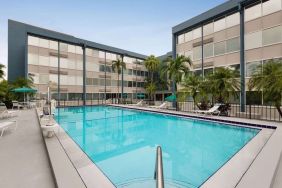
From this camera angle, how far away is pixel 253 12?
55.4 feet

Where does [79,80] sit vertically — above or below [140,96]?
above

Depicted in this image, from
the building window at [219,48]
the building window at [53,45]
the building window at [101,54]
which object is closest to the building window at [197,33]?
the building window at [219,48]

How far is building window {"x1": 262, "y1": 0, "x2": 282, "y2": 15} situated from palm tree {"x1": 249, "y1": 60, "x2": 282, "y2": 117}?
23.1 feet

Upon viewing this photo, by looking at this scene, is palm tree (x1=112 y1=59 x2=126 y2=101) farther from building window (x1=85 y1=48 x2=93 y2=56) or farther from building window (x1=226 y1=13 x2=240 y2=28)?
building window (x1=226 y1=13 x2=240 y2=28)

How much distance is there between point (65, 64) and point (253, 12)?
26.5 m

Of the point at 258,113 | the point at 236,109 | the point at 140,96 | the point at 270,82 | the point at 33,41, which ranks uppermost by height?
the point at 33,41

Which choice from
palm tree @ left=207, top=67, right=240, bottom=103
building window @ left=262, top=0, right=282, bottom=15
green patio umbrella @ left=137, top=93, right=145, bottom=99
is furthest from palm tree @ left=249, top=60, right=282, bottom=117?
green patio umbrella @ left=137, top=93, right=145, bottom=99

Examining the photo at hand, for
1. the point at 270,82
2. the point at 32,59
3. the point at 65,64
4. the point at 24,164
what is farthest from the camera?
the point at 65,64

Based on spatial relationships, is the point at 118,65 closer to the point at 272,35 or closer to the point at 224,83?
the point at 224,83

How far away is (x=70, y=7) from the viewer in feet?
50.3

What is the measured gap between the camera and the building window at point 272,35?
49.5ft

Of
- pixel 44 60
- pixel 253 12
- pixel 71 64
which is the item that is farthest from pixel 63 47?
pixel 253 12

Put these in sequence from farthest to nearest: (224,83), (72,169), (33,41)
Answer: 1. (33,41)
2. (224,83)
3. (72,169)

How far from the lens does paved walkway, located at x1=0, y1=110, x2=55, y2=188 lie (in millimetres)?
3804
